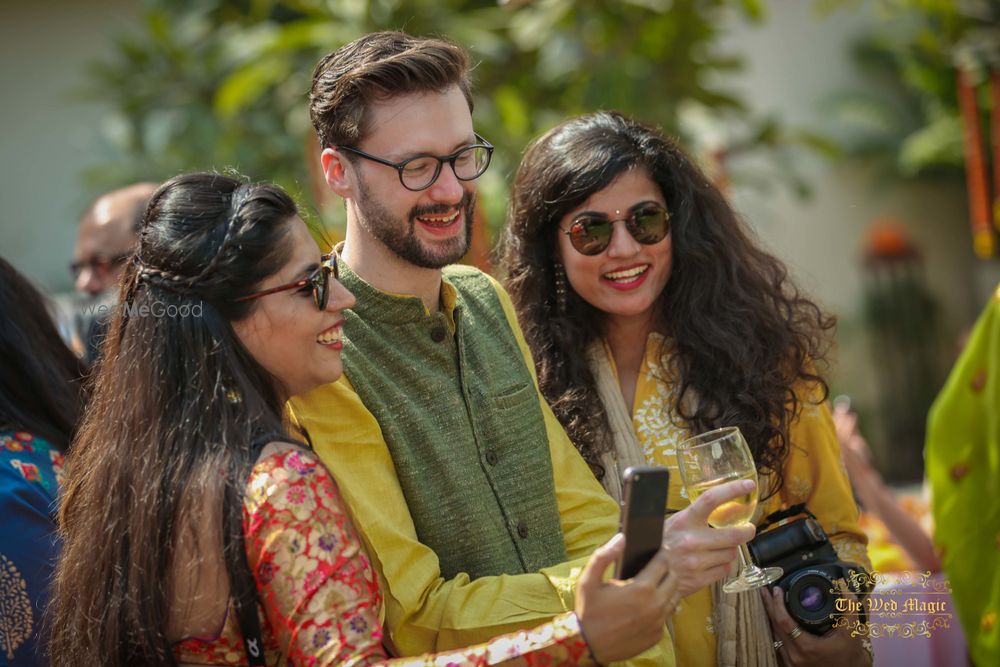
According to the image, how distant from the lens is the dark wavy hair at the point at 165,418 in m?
1.91

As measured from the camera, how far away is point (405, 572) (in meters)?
2.15

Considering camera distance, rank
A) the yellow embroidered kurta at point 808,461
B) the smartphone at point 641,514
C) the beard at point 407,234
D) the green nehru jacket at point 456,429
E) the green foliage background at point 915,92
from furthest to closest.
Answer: the green foliage background at point 915,92 → the yellow embroidered kurta at point 808,461 → the beard at point 407,234 → the green nehru jacket at point 456,429 → the smartphone at point 641,514

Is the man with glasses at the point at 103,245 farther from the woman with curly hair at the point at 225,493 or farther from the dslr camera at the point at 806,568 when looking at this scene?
the dslr camera at the point at 806,568

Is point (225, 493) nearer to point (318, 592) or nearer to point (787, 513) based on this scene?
point (318, 592)

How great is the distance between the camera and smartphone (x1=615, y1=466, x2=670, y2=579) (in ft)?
5.72

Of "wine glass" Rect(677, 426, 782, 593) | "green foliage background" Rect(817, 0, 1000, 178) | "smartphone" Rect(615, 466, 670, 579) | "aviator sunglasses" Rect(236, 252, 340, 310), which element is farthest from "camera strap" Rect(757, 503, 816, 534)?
"green foliage background" Rect(817, 0, 1000, 178)

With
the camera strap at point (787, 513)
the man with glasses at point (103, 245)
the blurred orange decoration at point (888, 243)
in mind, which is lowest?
the camera strap at point (787, 513)

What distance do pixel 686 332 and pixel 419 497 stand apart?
0.97m

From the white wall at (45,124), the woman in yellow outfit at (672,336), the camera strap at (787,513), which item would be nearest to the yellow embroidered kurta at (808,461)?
the woman in yellow outfit at (672,336)

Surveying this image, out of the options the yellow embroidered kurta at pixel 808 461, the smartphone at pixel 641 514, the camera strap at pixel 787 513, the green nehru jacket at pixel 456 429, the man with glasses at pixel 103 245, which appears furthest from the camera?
the man with glasses at pixel 103 245

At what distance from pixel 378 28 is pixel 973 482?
4152 mm

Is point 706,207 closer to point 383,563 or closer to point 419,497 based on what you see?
point 419,497

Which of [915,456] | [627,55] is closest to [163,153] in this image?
[627,55]

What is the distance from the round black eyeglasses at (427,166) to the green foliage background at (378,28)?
10.7ft
